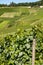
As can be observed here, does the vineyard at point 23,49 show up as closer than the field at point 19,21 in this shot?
Yes

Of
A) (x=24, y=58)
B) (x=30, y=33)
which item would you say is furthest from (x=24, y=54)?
(x=30, y=33)

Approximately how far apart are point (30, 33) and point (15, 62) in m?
1.01

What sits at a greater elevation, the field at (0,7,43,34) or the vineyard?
the vineyard

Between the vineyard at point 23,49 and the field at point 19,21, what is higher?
the vineyard at point 23,49

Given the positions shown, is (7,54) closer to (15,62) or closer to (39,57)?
(15,62)

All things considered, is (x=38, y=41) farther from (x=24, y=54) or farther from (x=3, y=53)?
(x=3, y=53)

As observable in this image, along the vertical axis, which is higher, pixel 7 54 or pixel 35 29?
pixel 35 29

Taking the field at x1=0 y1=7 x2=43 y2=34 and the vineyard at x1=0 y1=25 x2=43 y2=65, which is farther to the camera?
the field at x1=0 y1=7 x2=43 y2=34

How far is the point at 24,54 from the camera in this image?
880 cm

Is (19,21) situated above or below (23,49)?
below

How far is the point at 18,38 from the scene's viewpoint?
928 cm

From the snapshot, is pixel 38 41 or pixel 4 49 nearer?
pixel 38 41

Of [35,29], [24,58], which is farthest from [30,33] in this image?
[24,58]

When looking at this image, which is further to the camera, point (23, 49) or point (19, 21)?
point (19, 21)
